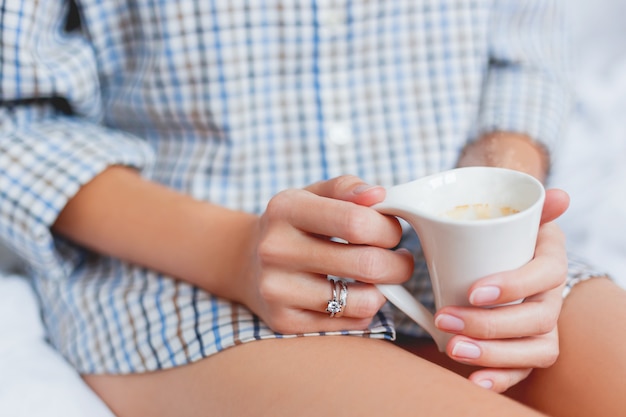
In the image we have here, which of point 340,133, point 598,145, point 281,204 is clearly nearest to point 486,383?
point 281,204

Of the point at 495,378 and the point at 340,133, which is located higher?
the point at 340,133

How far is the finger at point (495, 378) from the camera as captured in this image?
509 mm

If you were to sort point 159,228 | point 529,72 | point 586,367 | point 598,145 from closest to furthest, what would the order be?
point 586,367
point 159,228
point 529,72
point 598,145

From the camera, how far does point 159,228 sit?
0.66 metres

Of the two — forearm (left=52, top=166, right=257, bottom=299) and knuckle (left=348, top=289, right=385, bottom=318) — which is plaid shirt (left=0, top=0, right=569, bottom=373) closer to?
forearm (left=52, top=166, right=257, bottom=299)

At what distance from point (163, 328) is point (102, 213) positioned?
0.15 meters

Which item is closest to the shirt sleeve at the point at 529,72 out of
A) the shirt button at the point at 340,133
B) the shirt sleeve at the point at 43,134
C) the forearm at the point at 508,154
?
the forearm at the point at 508,154

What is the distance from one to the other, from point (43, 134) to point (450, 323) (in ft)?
1.58

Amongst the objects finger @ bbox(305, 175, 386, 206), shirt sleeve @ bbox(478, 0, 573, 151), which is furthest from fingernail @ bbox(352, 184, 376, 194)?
shirt sleeve @ bbox(478, 0, 573, 151)

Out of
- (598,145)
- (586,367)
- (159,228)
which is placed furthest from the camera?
(598,145)

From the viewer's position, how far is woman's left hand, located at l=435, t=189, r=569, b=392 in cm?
48

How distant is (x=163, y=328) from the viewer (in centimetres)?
62

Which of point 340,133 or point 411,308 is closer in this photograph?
point 411,308

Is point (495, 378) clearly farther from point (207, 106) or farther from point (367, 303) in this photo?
point (207, 106)
